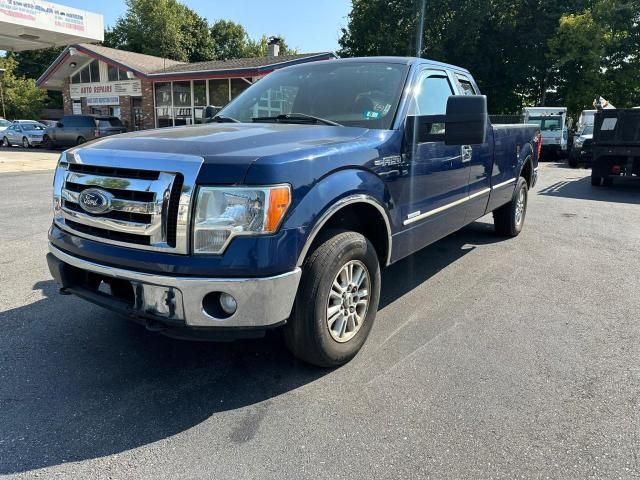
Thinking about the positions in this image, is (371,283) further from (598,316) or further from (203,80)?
(203,80)

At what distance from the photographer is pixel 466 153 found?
4.66 m

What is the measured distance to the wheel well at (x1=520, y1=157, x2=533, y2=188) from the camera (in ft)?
22.7

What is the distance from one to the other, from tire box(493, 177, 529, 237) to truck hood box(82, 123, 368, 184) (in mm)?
3920

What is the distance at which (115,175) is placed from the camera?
2.76 meters

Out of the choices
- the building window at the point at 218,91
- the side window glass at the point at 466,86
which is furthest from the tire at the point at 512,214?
the building window at the point at 218,91

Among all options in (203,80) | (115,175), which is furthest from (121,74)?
(115,175)

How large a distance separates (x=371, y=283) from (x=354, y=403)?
0.85 m

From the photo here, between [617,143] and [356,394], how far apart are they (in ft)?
38.1

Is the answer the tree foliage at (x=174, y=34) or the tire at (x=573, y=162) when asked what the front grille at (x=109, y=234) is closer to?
the tire at (x=573, y=162)

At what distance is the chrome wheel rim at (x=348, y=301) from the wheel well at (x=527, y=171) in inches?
174

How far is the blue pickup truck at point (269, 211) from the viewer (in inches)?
99.3

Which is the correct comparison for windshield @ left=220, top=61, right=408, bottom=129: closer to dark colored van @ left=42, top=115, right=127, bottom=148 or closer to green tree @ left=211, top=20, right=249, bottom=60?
dark colored van @ left=42, top=115, right=127, bottom=148

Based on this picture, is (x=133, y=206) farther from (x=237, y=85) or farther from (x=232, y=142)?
(x=237, y=85)

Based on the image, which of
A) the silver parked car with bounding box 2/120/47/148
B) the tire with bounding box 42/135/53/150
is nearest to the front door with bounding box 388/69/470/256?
the tire with bounding box 42/135/53/150
